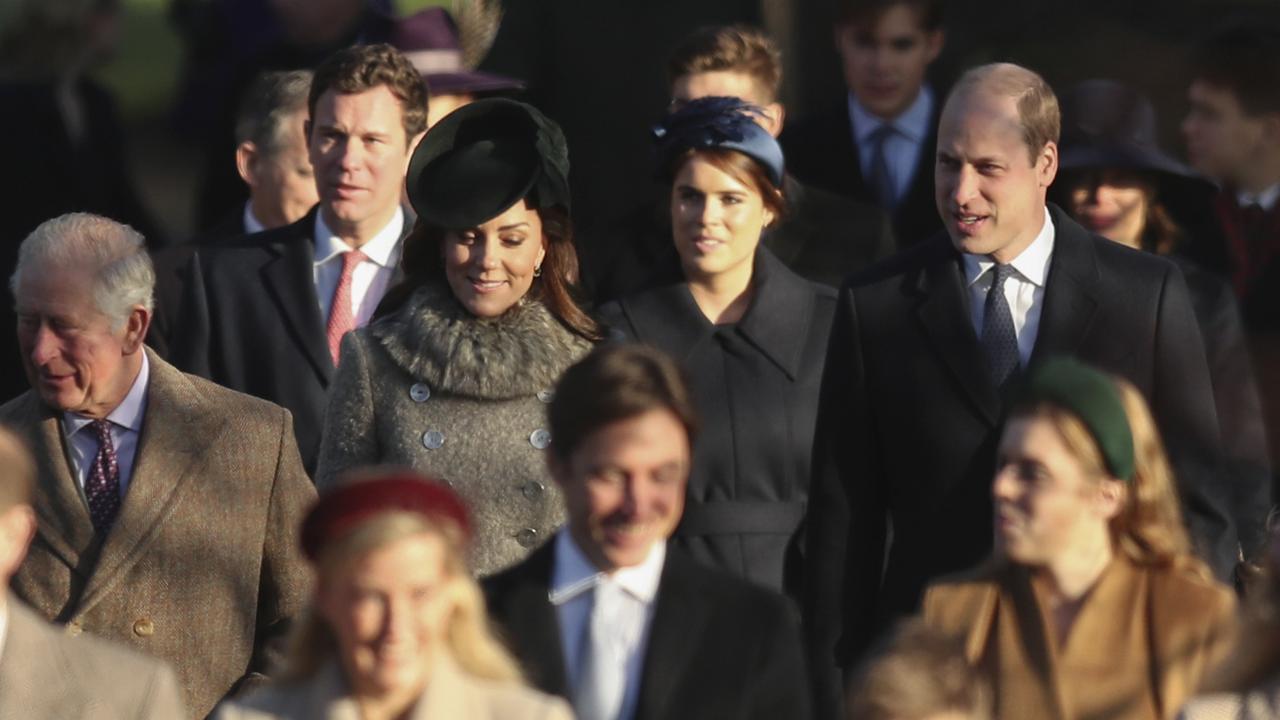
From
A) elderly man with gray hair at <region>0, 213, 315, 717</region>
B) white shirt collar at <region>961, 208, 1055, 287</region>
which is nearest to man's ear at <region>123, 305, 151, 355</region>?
elderly man with gray hair at <region>0, 213, 315, 717</region>

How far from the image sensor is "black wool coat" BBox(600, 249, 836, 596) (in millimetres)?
7766

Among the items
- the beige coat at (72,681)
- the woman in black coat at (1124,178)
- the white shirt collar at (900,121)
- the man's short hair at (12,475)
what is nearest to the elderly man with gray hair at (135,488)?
the beige coat at (72,681)

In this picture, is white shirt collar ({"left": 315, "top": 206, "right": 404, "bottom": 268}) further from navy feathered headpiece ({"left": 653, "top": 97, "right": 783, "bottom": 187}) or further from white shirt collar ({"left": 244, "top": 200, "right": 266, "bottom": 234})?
white shirt collar ({"left": 244, "top": 200, "right": 266, "bottom": 234})

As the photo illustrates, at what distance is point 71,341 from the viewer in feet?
22.3

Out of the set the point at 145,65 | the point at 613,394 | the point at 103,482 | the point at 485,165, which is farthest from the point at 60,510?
the point at 145,65

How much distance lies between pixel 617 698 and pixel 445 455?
4.75 feet

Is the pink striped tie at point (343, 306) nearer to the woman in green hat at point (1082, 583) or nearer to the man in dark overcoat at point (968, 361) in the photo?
the man in dark overcoat at point (968, 361)

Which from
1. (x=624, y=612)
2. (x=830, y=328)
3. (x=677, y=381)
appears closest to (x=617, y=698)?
(x=624, y=612)

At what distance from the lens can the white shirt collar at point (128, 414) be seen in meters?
6.89

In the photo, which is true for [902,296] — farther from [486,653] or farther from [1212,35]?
[1212,35]

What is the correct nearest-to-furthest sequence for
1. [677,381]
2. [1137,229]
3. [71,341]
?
[677,381] → [71,341] → [1137,229]

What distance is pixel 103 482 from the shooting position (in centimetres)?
691

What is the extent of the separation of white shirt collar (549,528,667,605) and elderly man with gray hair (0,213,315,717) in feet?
4.03

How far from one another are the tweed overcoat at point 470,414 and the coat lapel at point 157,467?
1.14 ft
